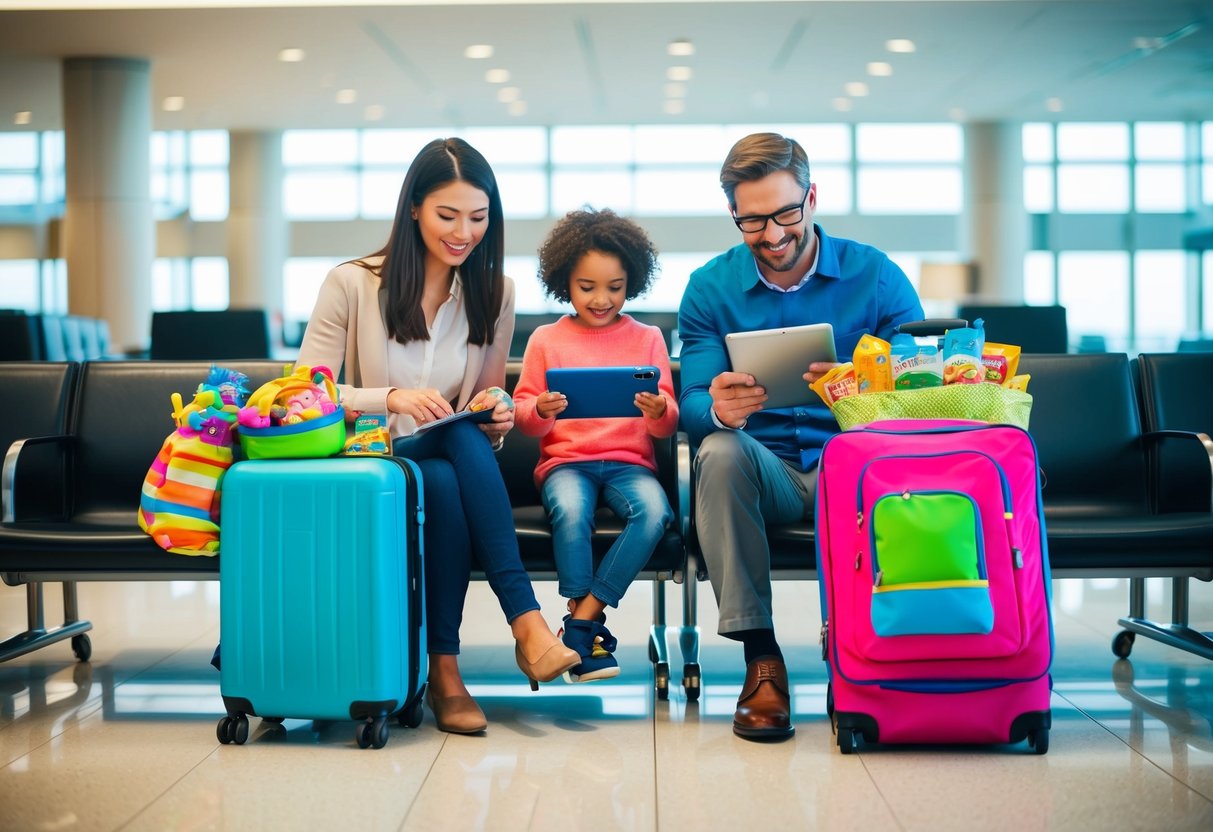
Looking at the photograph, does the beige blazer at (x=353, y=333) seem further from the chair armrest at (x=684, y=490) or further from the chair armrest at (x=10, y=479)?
the chair armrest at (x=10, y=479)

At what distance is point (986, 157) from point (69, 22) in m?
10.2

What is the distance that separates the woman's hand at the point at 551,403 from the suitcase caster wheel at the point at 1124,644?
1.59 m

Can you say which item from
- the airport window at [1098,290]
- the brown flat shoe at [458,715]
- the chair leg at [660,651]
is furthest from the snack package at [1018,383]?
the airport window at [1098,290]

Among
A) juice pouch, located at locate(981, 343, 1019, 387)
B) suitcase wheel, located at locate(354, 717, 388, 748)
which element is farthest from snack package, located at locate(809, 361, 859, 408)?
suitcase wheel, located at locate(354, 717, 388, 748)

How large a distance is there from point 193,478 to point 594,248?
1.06 m

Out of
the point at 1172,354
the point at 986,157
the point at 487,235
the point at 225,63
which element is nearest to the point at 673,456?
the point at 487,235

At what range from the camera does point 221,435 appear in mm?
2285

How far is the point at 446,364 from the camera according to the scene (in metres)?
2.62

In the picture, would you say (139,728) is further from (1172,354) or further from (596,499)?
(1172,354)

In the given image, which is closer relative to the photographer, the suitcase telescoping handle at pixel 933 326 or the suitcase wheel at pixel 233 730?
the suitcase wheel at pixel 233 730

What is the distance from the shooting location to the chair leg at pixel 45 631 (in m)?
2.87

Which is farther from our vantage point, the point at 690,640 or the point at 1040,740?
the point at 690,640

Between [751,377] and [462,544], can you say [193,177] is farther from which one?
[751,377]

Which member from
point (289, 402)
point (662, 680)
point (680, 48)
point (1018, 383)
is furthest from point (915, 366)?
point (680, 48)
